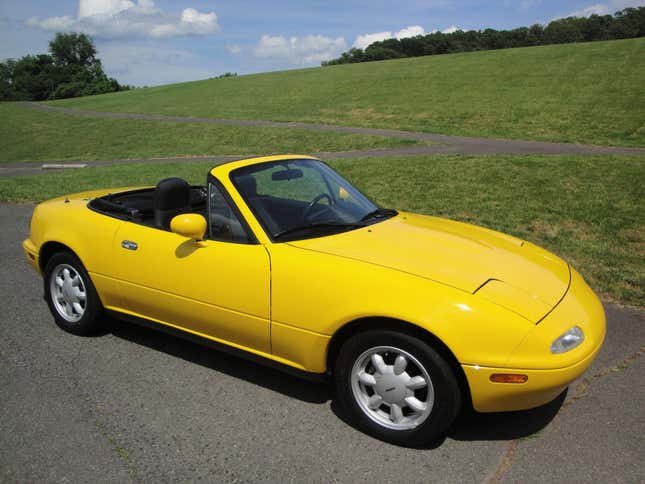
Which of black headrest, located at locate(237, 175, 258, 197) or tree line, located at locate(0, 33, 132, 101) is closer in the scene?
black headrest, located at locate(237, 175, 258, 197)

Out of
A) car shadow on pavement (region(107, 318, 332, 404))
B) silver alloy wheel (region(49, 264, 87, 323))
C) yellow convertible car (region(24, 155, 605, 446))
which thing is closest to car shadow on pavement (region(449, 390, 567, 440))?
yellow convertible car (region(24, 155, 605, 446))

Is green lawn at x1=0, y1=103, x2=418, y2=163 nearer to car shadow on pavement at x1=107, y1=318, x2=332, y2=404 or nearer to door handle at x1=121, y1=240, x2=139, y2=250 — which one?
car shadow on pavement at x1=107, y1=318, x2=332, y2=404

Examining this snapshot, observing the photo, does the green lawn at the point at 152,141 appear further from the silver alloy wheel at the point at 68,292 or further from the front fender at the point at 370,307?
the front fender at the point at 370,307

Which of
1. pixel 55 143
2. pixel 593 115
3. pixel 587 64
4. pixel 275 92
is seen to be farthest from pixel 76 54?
pixel 593 115

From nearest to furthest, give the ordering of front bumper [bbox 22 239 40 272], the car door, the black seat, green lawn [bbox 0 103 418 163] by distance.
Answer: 1. the car door
2. the black seat
3. front bumper [bbox 22 239 40 272]
4. green lawn [bbox 0 103 418 163]

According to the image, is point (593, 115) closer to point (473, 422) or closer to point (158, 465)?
point (473, 422)

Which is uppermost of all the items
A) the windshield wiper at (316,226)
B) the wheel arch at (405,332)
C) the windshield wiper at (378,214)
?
the windshield wiper at (316,226)

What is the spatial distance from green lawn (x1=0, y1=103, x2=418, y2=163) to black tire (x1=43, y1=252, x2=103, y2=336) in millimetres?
11652

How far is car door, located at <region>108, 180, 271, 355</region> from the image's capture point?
327 centimetres

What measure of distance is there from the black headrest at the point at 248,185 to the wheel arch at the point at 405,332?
115 cm

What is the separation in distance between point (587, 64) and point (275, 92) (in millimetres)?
18065

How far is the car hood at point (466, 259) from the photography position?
113 inches

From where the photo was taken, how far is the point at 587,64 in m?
28.1

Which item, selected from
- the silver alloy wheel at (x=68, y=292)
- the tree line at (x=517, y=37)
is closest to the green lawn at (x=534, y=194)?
the silver alloy wheel at (x=68, y=292)
